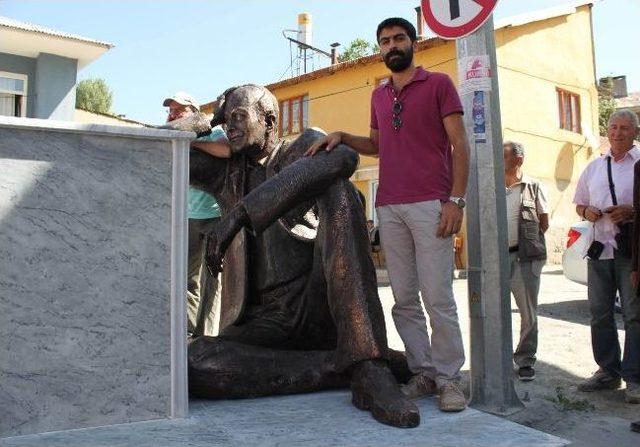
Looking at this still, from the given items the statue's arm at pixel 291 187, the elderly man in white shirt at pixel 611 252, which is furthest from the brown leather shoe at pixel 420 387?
the elderly man in white shirt at pixel 611 252

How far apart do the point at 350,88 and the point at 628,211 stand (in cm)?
1696

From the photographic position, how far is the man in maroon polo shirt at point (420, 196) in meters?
2.95

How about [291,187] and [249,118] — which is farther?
[249,118]

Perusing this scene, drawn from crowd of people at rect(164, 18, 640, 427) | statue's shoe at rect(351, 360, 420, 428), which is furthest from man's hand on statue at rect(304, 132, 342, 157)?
statue's shoe at rect(351, 360, 420, 428)

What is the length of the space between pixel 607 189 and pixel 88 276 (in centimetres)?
366

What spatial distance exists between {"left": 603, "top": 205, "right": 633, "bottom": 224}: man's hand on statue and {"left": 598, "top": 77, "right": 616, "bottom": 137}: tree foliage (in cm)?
2418

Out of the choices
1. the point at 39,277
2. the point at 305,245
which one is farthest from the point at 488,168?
the point at 39,277

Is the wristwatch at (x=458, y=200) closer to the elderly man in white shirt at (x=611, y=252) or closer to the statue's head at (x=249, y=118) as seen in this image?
the statue's head at (x=249, y=118)

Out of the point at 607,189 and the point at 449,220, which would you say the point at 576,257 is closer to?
the point at 607,189

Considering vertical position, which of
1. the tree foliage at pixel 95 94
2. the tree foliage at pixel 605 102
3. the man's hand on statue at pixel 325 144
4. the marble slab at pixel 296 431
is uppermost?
the tree foliage at pixel 95 94

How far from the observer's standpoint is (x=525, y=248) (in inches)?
196

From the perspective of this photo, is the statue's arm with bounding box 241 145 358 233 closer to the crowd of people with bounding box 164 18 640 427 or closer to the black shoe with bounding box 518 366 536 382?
the crowd of people with bounding box 164 18 640 427

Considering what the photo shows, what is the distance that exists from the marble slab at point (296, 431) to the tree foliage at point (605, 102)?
26778mm

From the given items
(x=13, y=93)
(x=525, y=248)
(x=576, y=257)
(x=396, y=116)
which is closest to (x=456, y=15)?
(x=396, y=116)
